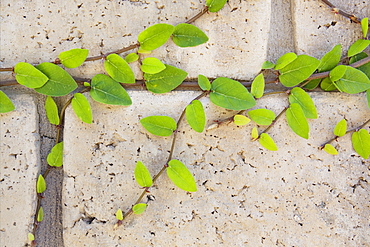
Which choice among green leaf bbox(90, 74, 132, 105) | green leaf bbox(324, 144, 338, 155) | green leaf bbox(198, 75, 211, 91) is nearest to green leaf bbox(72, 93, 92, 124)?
green leaf bbox(90, 74, 132, 105)

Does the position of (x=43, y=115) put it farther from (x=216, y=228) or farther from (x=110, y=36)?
(x=216, y=228)

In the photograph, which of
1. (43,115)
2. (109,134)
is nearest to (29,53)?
(43,115)

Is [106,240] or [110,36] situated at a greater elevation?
[110,36]

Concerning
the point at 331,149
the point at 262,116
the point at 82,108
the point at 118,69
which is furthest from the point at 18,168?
the point at 331,149

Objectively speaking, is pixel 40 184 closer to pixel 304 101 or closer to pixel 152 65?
pixel 152 65

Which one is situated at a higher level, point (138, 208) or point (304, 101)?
point (304, 101)

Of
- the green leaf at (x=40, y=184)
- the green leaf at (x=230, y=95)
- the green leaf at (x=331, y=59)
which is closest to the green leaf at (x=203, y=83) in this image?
the green leaf at (x=230, y=95)

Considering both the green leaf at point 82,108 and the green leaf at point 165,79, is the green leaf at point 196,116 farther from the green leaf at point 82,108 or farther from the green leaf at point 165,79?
the green leaf at point 82,108

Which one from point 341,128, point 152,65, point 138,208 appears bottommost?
point 138,208
